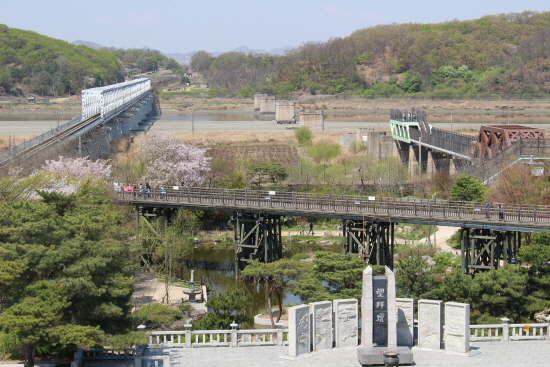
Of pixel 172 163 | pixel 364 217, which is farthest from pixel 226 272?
pixel 172 163

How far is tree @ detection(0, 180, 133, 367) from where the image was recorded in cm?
2016

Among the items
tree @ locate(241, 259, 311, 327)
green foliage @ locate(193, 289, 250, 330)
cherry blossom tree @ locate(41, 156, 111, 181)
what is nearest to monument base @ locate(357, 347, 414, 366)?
green foliage @ locate(193, 289, 250, 330)

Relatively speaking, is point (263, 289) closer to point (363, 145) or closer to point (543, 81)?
point (363, 145)

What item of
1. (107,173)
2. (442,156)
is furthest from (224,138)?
(107,173)

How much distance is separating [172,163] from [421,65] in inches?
4681

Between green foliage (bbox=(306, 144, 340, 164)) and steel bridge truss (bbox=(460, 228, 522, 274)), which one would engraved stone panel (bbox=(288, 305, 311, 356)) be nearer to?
steel bridge truss (bbox=(460, 228, 522, 274))

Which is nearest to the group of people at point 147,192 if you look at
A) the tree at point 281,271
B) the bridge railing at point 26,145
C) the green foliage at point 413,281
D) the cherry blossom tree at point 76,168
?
the cherry blossom tree at point 76,168

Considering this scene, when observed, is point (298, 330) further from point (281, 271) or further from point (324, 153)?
point (324, 153)

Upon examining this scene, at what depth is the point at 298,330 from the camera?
71.9 feet

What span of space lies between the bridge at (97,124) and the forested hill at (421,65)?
1989 inches

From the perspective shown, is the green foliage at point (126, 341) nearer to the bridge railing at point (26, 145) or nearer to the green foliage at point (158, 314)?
the green foliage at point (158, 314)

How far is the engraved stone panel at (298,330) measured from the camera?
71.2ft

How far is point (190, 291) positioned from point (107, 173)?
1859cm

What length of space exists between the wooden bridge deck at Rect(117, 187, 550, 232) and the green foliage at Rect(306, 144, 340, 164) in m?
29.7
